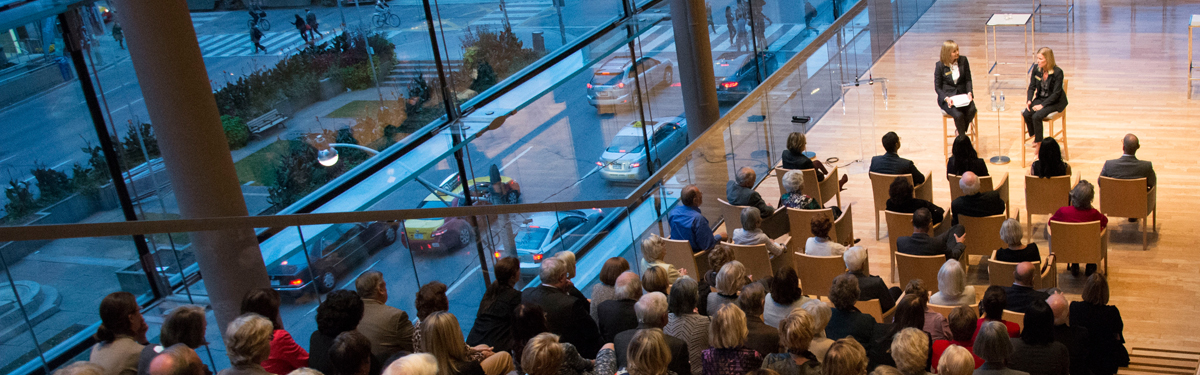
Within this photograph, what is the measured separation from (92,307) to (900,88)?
991 centimetres

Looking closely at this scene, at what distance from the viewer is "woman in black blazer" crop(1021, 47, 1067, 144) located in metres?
8.48

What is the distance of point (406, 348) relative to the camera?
395 cm

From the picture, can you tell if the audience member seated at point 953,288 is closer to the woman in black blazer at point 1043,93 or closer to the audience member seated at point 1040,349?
the audience member seated at point 1040,349

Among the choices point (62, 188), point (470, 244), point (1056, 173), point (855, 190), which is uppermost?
point (62, 188)

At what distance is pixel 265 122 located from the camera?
7484mm

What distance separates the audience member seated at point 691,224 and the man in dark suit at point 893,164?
5.85 feet

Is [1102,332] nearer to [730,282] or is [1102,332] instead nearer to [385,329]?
[730,282]

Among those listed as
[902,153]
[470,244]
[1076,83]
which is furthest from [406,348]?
[1076,83]

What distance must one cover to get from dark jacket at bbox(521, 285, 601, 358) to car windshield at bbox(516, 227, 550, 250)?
40.3 inches

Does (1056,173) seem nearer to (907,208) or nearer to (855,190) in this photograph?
(907,208)

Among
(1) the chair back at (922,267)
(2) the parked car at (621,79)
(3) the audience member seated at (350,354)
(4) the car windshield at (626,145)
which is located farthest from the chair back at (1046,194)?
(3) the audience member seated at (350,354)

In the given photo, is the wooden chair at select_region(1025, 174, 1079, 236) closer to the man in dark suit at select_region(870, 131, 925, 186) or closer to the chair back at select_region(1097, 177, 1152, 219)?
the chair back at select_region(1097, 177, 1152, 219)

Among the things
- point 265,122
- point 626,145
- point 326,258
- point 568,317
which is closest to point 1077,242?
point 568,317

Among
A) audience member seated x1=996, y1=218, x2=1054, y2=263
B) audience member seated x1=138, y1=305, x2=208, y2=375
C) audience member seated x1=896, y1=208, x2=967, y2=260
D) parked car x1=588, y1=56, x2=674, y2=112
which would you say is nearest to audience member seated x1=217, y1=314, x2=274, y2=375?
audience member seated x1=138, y1=305, x2=208, y2=375
